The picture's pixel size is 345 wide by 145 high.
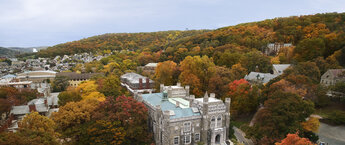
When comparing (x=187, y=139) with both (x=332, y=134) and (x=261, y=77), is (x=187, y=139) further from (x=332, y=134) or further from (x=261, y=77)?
(x=261, y=77)

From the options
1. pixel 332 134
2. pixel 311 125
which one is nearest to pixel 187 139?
pixel 311 125

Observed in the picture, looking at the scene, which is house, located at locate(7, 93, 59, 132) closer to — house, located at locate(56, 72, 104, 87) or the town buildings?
house, located at locate(56, 72, 104, 87)

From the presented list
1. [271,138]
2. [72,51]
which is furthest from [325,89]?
[72,51]

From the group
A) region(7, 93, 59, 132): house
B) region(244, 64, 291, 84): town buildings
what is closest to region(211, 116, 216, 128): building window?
Result: region(244, 64, 291, 84): town buildings

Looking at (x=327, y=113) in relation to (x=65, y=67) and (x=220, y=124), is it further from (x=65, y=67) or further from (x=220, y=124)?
(x=65, y=67)

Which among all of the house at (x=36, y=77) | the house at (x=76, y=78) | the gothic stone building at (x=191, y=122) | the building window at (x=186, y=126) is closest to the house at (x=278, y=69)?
the gothic stone building at (x=191, y=122)

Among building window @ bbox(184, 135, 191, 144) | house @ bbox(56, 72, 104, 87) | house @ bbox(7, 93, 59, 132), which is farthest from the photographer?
house @ bbox(56, 72, 104, 87)
